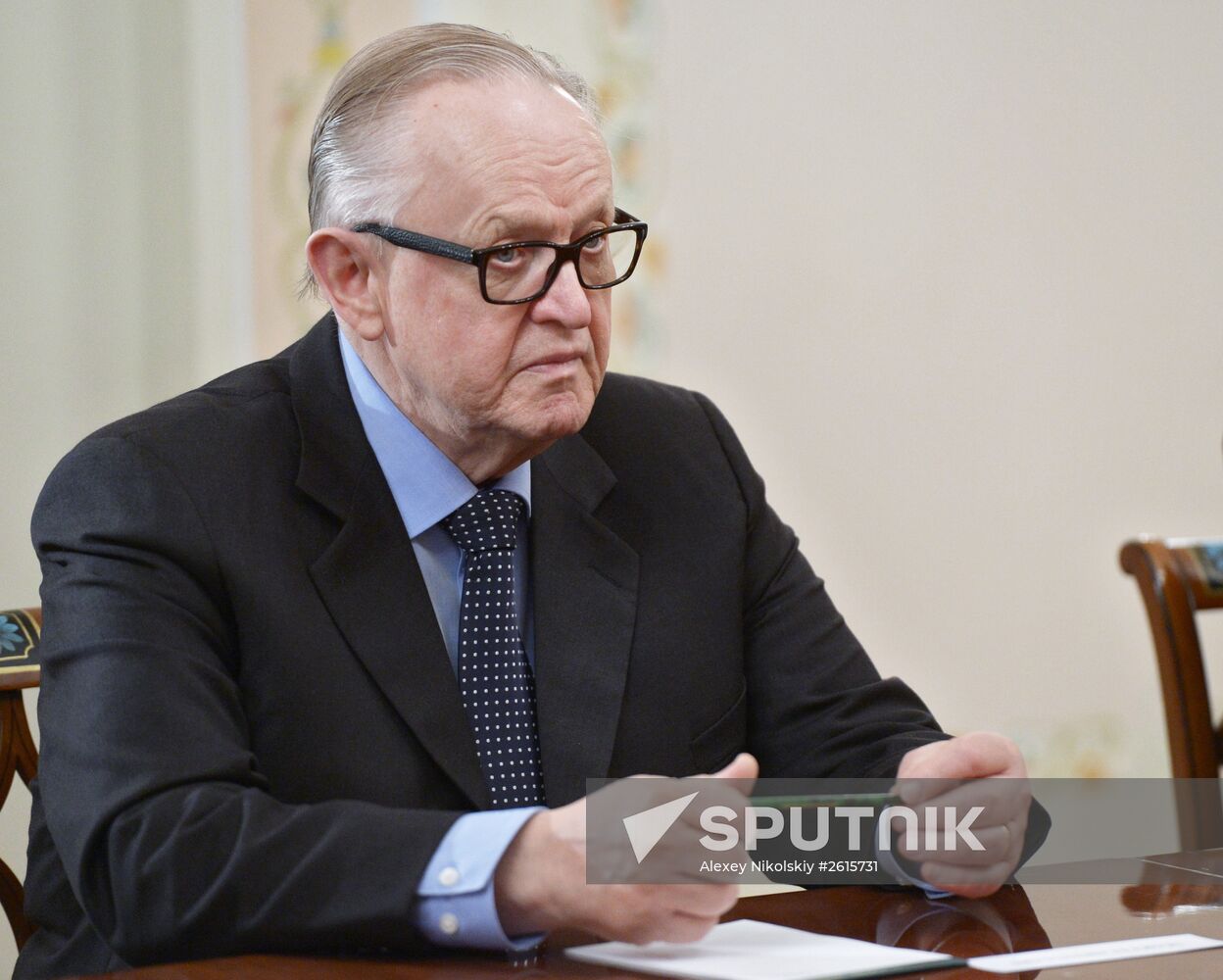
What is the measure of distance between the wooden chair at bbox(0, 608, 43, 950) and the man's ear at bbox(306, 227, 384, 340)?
460mm

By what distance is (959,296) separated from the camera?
317cm

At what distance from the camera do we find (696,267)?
9.71 feet

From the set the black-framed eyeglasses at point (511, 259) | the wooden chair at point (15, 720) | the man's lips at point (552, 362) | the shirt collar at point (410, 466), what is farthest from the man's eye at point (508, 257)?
the wooden chair at point (15, 720)

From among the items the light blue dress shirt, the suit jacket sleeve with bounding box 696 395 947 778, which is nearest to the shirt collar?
the light blue dress shirt

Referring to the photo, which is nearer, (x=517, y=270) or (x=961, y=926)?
(x=961, y=926)

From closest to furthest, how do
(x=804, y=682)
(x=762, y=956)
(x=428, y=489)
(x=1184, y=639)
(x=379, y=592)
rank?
1. (x=762, y=956)
2. (x=379, y=592)
3. (x=428, y=489)
4. (x=804, y=682)
5. (x=1184, y=639)

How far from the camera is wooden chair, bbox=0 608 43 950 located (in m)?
1.50

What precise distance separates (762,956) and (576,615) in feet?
2.00

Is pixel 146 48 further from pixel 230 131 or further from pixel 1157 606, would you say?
pixel 1157 606

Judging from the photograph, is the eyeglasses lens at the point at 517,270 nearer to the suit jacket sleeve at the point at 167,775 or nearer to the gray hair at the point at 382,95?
the gray hair at the point at 382,95

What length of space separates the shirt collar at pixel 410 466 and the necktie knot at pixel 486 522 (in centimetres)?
1

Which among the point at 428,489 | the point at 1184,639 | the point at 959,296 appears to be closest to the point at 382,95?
the point at 428,489

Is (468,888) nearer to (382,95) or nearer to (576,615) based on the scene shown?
(576,615)

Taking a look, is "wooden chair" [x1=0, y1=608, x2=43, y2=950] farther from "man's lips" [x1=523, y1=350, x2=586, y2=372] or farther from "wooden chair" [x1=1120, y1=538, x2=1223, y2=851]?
"wooden chair" [x1=1120, y1=538, x2=1223, y2=851]
